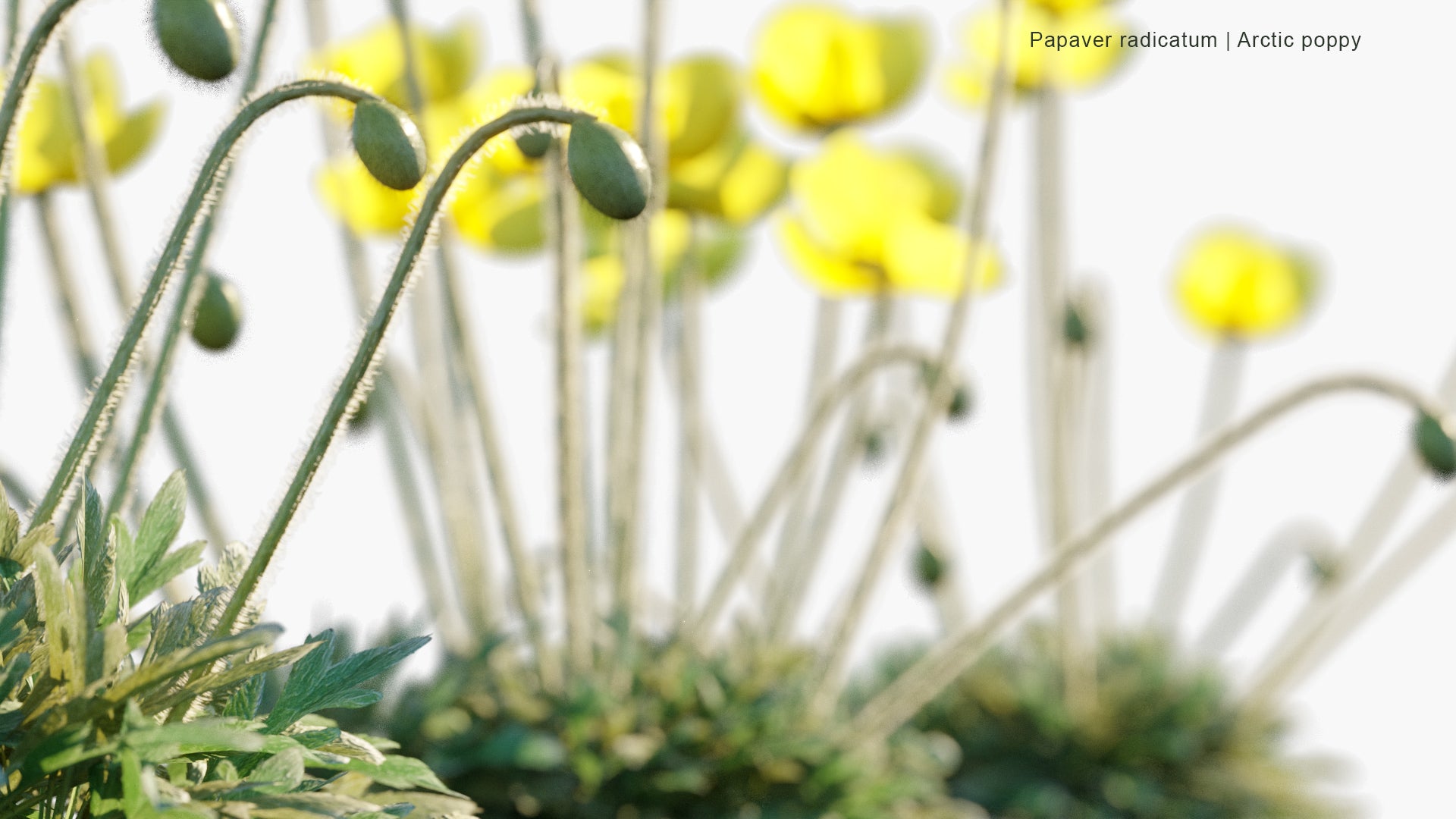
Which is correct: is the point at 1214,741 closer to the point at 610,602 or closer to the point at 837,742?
the point at 837,742

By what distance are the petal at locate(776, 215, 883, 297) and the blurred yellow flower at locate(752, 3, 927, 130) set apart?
0.11 meters

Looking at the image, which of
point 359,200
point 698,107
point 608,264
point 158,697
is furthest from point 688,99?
point 158,697

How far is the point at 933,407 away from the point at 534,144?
0.50 metres

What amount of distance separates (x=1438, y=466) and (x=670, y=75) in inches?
25.2

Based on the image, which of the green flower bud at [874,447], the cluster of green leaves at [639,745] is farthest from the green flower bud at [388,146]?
the green flower bud at [874,447]

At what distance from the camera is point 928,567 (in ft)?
4.34

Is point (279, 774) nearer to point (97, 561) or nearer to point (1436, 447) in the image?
point (97, 561)

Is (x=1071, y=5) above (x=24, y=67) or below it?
above

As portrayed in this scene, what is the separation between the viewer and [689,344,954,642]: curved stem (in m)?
1.16

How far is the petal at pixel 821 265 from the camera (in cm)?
128

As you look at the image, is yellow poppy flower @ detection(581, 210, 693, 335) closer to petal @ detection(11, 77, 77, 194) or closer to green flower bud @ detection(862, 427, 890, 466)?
green flower bud @ detection(862, 427, 890, 466)

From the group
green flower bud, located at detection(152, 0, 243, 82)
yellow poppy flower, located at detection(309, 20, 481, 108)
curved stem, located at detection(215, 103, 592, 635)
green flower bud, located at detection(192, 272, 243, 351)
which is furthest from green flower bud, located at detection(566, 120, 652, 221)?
yellow poppy flower, located at detection(309, 20, 481, 108)

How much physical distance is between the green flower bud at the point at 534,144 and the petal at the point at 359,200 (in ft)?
1.50

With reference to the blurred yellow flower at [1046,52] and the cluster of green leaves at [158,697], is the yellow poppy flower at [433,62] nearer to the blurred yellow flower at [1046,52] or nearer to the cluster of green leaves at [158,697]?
the blurred yellow flower at [1046,52]
